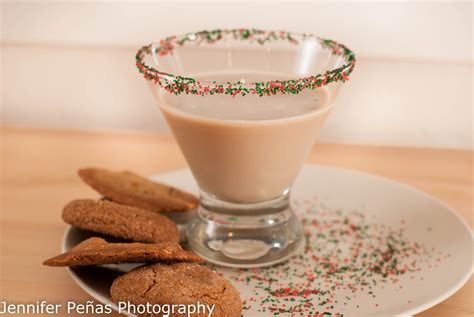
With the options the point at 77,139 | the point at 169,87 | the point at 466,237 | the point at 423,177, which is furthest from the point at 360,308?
the point at 77,139

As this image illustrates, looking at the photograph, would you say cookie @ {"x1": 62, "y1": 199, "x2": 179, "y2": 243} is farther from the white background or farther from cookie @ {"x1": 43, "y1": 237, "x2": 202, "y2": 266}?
the white background

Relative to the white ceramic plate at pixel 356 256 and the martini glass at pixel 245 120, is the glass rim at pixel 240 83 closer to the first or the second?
the martini glass at pixel 245 120

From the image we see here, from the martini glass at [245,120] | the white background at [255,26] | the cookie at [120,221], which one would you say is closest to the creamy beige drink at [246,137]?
the martini glass at [245,120]

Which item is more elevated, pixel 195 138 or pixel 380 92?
pixel 195 138

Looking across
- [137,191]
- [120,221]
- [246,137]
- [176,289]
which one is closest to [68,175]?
[137,191]

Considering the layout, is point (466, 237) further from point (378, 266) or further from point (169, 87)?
point (169, 87)

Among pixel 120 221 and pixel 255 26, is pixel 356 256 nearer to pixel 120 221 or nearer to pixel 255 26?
pixel 120 221

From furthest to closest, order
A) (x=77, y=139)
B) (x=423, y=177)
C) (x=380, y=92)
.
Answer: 1. (x=380, y=92)
2. (x=77, y=139)
3. (x=423, y=177)
